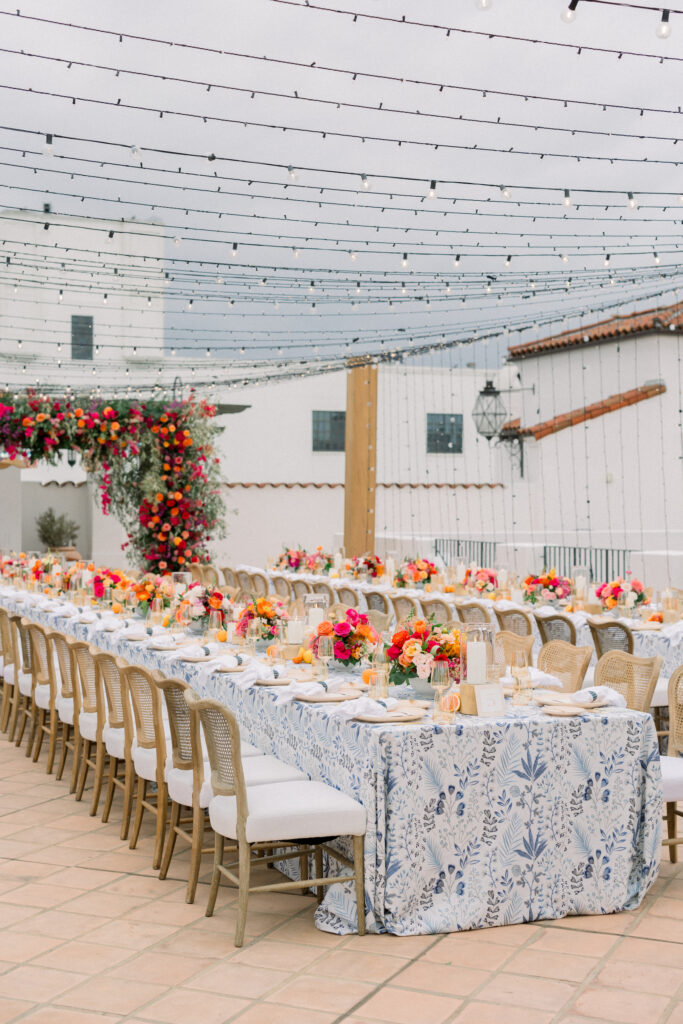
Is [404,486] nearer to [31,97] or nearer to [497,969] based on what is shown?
[31,97]

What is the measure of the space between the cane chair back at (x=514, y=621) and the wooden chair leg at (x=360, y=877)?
4.12m

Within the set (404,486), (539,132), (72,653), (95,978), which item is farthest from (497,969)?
(404,486)

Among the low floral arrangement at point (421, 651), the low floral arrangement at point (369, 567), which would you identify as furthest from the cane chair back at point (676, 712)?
the low floral arrangement at point (369, 567)

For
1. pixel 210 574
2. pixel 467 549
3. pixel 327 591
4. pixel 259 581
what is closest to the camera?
pixel 327 591

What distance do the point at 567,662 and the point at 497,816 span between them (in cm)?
169

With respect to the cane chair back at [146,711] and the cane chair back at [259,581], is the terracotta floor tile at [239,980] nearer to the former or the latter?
the cane chair back at [146,711]

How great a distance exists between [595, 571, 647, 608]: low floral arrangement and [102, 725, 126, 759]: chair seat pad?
3886mm

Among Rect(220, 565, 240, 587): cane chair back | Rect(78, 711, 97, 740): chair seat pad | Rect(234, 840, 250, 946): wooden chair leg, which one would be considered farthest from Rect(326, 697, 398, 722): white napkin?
Rect(220, 565, 240, 587): cane chair back

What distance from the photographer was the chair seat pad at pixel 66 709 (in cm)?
654

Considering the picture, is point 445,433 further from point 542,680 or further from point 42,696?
point 542,680

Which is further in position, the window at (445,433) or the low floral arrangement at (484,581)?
the window at (445,433)

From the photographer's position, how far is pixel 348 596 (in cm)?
1034

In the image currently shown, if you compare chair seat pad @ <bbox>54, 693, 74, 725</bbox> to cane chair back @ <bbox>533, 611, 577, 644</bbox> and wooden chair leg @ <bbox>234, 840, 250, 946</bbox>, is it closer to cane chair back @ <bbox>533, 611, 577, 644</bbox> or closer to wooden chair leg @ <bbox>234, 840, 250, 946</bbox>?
wooden chair leg @ <bbox>234, 840, 250, 946</bbox>

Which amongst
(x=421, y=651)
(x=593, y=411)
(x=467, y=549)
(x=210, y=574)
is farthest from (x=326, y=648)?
(x=593, y=411)
